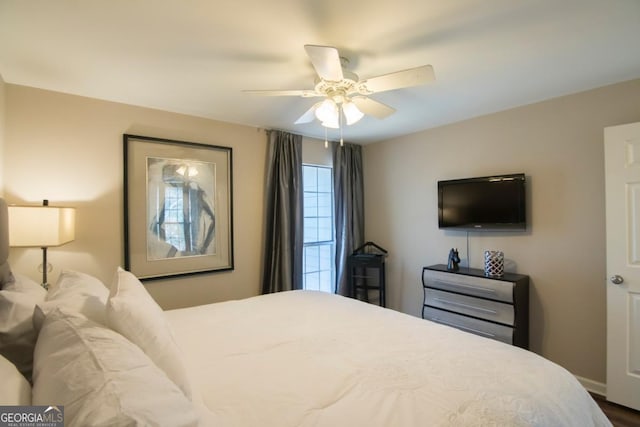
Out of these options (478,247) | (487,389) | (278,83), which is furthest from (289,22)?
(478,247)

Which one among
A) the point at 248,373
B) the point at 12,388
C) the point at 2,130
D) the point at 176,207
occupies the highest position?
the point at 2,130

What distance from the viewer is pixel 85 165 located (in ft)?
8.16

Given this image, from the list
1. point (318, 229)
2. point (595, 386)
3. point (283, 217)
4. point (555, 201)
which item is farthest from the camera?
point (318, 229)

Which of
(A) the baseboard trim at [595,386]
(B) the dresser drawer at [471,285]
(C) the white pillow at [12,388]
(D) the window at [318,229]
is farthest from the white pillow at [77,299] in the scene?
(A) the baseboard trim at [595,386]

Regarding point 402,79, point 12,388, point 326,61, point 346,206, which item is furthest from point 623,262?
point 12,388

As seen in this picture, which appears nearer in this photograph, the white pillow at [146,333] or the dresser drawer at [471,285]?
the white pillow at [146,333]

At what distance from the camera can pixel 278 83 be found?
2.29 m

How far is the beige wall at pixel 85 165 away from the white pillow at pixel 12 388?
6.76 feet

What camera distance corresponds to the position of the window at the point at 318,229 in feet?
12.8

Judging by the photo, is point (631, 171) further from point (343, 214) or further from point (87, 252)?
point (87, 252)

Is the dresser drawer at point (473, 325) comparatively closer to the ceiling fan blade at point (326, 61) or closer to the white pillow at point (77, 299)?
the ceiling fan blade at point (326, 61)

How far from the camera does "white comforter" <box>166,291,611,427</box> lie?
1012 mm

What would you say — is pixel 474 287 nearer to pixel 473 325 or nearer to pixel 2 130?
pixel 473 325

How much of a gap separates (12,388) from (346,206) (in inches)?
143
